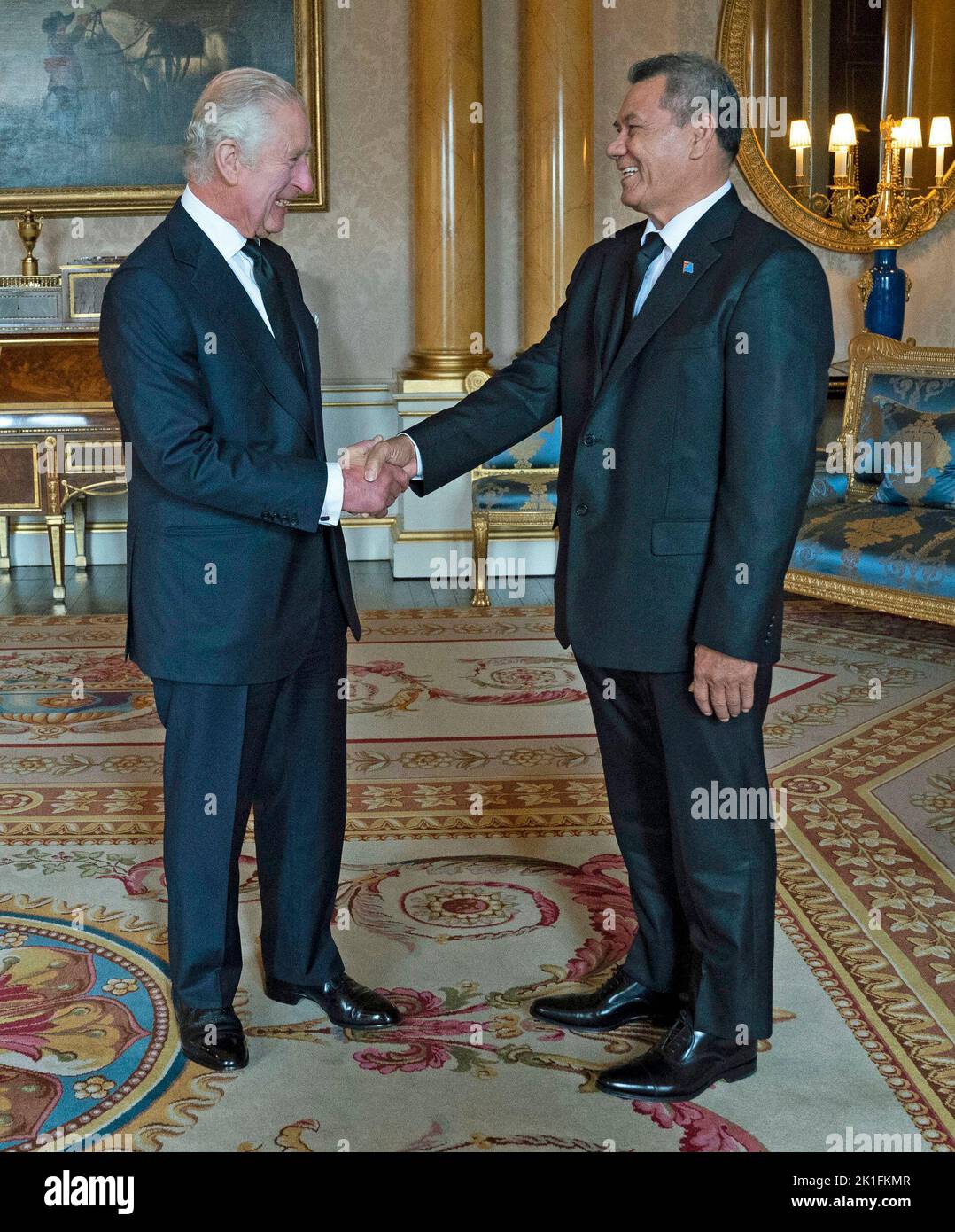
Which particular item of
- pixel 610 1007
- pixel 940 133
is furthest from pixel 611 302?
pixel 940 133

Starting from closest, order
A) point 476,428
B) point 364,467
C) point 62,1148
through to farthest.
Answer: point 62,1148 < point 364,467 < point 476,428

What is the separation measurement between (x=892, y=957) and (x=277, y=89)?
86.2 inches

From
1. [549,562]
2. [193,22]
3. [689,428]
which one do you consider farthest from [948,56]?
[689,428]

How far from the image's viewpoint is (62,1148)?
2383 millimetres

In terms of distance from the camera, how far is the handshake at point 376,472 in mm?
2639

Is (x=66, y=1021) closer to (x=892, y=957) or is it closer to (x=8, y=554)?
(x=892, y=957)

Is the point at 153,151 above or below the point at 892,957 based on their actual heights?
above

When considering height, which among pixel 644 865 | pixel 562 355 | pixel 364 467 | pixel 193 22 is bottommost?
pixel 644 865

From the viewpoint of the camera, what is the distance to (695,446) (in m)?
2.43

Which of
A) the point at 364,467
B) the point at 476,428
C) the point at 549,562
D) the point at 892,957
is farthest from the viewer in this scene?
the point at 549,562

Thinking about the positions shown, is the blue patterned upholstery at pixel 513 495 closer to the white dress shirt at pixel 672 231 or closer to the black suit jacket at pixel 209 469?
the black suit jacket at pixel 209 469

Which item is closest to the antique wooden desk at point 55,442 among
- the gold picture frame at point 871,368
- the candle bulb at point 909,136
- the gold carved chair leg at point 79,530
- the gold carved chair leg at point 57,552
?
the gold carved chair leg at point 57,552

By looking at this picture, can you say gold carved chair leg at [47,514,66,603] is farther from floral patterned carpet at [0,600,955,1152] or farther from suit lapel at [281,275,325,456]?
suit lapel at [281,275,325,456]

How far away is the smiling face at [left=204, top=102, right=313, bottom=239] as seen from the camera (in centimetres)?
245
